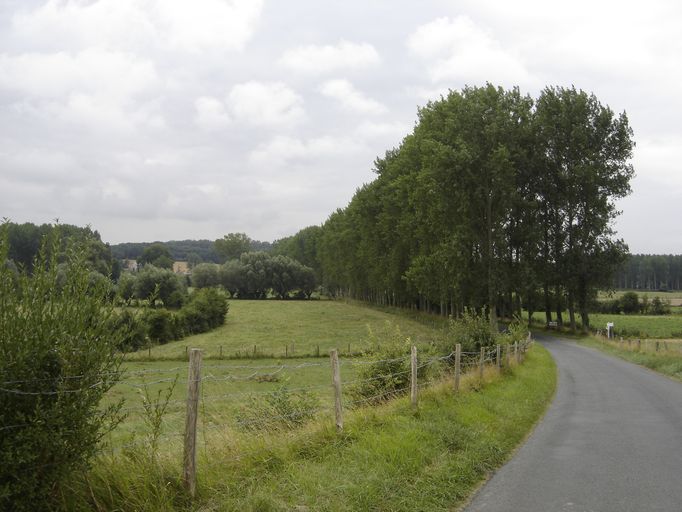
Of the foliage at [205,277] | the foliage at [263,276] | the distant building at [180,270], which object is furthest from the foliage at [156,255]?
the foliage at [263,276]

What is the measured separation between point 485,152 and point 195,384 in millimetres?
43419

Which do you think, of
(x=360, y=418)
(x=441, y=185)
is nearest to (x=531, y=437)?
(x=360, y=418)

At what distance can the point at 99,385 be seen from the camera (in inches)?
211

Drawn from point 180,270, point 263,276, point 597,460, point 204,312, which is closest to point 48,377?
point 597,460

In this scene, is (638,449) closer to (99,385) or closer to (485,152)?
(99,385)

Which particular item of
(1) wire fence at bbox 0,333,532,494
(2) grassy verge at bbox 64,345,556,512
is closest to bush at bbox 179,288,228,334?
(1) wire fence at bbox 0,333,532,494

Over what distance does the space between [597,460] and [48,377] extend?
868 centimetres

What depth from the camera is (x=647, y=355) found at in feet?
109

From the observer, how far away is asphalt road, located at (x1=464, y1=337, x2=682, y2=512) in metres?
7.35

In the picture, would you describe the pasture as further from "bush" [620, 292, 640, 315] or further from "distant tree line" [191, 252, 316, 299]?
"bush" [620, 292, 640, 315]

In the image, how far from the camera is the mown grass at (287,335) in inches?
1745

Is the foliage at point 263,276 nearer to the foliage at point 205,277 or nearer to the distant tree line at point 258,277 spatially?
the distant tree line at point 258,277

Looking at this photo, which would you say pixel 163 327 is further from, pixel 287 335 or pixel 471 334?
pixel 471 334

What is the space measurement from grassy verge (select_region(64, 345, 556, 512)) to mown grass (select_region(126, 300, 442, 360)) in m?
21.4
